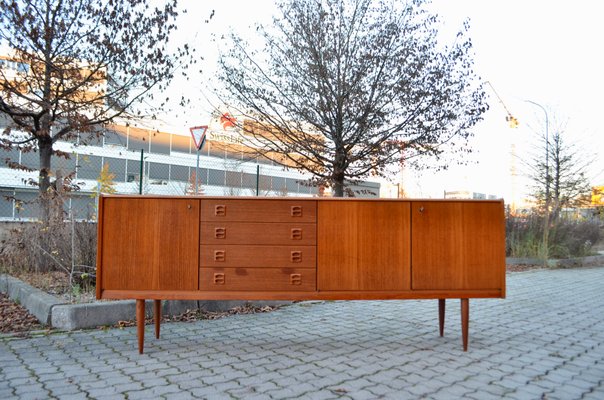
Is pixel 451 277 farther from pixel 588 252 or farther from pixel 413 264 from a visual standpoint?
pixel 588 252

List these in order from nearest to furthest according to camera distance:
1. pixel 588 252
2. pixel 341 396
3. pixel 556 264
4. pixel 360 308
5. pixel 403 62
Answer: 1. pixel 341 396
2. pixel 360 308
3. pixel 403 62
4. pixel 556 264
5. pixel 588 252

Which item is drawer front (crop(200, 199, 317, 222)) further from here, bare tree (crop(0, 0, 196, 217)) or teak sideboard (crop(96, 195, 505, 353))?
bare tree (crop(0, 0, 196, 217))

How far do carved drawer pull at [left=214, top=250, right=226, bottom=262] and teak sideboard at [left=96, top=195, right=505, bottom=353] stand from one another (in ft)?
0.04

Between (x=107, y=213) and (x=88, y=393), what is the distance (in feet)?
4.68

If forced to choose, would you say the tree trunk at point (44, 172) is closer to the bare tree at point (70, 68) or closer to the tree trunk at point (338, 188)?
the bare tree at point (70, 68)

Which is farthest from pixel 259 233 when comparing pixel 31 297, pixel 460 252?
pixel 31 297

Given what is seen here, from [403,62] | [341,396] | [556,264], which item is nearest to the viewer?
[341,396]

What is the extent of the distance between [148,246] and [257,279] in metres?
0.91

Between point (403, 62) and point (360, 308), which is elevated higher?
point (403, 62)

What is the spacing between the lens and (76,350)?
3762mm

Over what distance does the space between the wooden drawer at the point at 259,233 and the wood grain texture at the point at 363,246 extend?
12 cm

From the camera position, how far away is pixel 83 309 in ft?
14.6

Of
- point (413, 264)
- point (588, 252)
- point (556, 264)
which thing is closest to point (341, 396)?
point (413, 264)

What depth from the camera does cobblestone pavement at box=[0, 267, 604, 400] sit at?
9.63ft
